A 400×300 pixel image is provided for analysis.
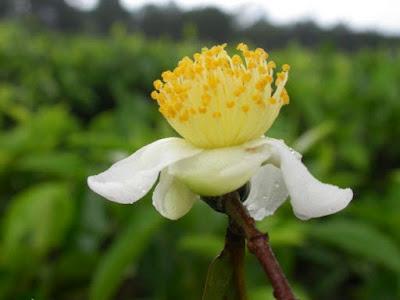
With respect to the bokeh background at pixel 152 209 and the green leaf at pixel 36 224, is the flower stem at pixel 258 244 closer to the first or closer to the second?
the bokeh background at pixel 152 209

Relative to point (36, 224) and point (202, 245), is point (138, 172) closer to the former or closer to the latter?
point (202, 245)

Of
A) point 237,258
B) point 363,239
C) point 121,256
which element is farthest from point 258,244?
point 363,239

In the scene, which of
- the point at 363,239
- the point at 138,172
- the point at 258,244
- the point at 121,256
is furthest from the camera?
the point at 363,239

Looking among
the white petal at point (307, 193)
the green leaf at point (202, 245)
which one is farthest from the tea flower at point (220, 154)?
the green leaf at point (202, 245)

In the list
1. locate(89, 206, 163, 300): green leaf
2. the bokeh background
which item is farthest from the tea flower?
locate(89, 206, 163, 300): green leaf

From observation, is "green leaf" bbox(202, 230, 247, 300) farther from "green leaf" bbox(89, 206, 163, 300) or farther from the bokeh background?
"green leaf" bbox(89, 206, 163, 300)

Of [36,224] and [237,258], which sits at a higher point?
[237,258]

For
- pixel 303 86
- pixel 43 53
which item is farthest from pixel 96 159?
pixel 43 53
